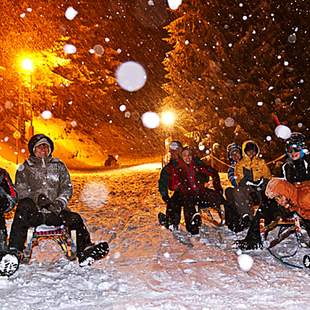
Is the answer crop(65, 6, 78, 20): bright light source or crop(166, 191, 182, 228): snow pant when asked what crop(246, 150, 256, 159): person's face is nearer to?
crop(166, 191, 182, 228): snow pant

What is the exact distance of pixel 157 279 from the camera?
5.66 metres

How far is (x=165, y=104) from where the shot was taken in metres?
18.5

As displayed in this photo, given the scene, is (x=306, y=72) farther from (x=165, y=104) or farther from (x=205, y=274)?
(x=205, y=274)

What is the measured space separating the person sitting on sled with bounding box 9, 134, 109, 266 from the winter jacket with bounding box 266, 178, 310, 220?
2373mm

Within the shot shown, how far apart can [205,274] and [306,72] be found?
12848mm

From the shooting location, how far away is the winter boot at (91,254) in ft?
20.0

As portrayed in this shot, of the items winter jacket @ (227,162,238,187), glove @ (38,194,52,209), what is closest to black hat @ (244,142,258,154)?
winter jacket @ (227,162,238,187)

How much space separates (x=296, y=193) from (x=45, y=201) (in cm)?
331

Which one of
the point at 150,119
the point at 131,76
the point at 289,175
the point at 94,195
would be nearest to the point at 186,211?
the point at 289,175

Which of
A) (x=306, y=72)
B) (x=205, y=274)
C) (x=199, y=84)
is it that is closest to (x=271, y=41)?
(x=306, y=72)

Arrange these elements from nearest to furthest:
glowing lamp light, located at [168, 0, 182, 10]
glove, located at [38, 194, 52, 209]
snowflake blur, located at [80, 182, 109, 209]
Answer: glove, located at [38, 194, 52, 209] < snowflake blur, located at [80, 182, 109, 209] < glowing lamp light, located at [168, 0, 182, 10]

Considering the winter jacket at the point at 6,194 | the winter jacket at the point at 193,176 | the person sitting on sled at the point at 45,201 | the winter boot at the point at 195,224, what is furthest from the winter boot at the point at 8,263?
the winter jacket at the point at 193,176

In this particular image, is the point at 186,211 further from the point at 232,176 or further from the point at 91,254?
the point at 91,254

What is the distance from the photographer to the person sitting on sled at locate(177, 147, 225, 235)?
8398 mm
